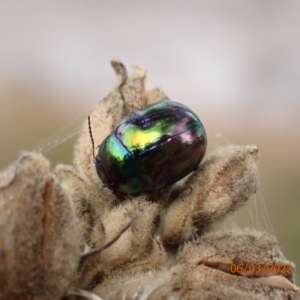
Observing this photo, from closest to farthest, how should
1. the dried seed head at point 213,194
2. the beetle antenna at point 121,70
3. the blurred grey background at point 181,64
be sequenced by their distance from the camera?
1. the dried seed head at point 213,194
2. the beetle antenna at point 121,70
3. the blurred grey background at point 181,64

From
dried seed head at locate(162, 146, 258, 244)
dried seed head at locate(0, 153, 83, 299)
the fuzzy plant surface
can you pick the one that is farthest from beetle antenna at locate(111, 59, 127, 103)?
→ dried seed head at locate(0, 153, 83, 299)

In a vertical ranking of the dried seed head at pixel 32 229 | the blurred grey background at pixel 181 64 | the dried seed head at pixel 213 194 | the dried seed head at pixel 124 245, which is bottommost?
the blurred grey background at pixel 181 64

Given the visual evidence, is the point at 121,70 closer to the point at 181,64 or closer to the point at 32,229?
the point at 32,229

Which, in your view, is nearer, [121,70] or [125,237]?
[125,237]

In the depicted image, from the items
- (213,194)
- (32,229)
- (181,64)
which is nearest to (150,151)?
(213,194)

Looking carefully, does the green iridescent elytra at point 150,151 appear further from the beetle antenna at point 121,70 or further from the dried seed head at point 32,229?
the dried seed head at point 32,229

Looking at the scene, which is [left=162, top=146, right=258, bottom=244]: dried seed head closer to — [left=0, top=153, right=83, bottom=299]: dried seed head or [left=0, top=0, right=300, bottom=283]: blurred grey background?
[left=0, top=153, right=83, bottom=299]: dried seed head

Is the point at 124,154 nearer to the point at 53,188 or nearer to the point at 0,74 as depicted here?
the point at 53,188

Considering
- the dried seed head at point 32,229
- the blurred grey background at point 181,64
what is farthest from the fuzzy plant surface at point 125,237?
the blurred grey background at point 181,64
